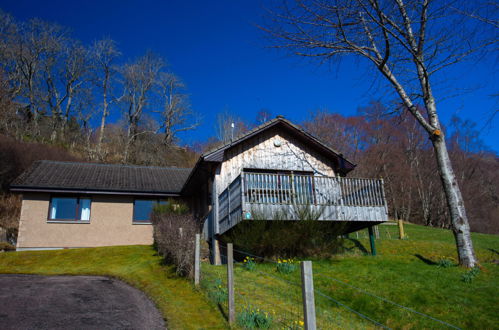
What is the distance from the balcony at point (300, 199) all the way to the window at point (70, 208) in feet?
29.1

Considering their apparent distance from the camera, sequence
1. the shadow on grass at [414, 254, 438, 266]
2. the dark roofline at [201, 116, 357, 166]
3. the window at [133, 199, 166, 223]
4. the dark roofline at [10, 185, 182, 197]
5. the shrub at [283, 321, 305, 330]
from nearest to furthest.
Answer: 1. the shrub at [283, 321, 305, 330]
2. the shadow on grass at [414, 254, 438, 266]
3. the dark roofline at [201, 116, 357, 166]
4. the dark roofline at [10, 185, 182, 197]
5. the window at [133, 199, 166, 223]

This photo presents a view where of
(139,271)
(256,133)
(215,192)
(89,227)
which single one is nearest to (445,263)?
(256,133)

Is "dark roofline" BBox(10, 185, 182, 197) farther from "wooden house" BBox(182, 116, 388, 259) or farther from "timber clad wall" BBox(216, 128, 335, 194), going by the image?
"timber clad wall" BBox(216, 128, 335, 194)

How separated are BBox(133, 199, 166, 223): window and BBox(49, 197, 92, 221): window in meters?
2.29

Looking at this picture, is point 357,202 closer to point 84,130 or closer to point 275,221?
point 275,221

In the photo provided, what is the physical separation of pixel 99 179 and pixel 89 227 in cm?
295

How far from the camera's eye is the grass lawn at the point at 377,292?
7801 millimetres

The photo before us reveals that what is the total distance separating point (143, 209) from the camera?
21.4m

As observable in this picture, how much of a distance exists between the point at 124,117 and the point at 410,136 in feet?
98.8

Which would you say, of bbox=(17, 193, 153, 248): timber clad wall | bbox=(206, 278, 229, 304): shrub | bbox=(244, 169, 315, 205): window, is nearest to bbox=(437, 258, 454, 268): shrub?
bbox=(244, 169, 315, 205): window

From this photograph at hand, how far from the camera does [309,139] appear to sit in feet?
56.2

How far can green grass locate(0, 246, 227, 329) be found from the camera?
7934 millimetres

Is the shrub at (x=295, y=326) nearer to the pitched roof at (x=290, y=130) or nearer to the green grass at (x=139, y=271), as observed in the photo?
the green grass at (x=139, y=271)

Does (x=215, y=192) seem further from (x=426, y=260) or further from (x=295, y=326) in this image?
(x=295, y=326)
